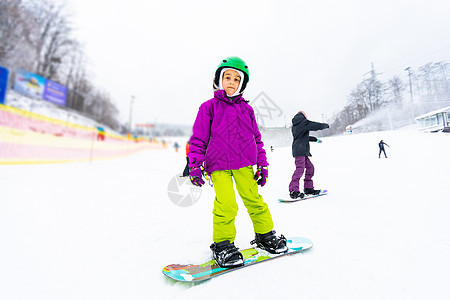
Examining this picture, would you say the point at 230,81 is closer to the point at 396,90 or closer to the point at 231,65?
the point at 231,65

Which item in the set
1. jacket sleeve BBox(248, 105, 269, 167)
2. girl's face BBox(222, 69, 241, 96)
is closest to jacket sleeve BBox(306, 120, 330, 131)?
jacket sleeve BBox(248, 105, 269, 167)

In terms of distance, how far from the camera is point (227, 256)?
4.37 ft

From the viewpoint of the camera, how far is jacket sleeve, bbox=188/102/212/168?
1.51m

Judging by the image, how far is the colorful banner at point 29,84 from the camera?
20234 millimetres

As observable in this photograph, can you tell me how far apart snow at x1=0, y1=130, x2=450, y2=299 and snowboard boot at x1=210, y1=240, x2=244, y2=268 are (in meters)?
0.08

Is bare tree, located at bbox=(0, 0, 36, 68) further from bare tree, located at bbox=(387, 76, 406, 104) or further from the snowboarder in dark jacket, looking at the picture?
bare tree, located at bbox=(387, 76, 406, 104)

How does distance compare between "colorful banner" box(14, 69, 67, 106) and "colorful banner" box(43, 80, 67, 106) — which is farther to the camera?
"colorful banner" box(43, 80, 67, 106)

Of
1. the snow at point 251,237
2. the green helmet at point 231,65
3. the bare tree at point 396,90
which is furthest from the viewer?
the bare tree at point 396,90

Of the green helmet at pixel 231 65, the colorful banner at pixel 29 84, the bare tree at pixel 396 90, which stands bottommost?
the green helmet at pixel 231 65

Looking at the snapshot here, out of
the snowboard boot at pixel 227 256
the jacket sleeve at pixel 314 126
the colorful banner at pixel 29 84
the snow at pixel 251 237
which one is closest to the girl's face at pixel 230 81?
the snowboard boot at pixel 227 256

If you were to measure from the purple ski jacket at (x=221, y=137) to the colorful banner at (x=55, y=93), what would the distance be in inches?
1277

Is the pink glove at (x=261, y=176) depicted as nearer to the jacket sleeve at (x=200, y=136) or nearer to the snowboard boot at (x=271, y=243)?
the snowboard boot at (x=271, y=243)

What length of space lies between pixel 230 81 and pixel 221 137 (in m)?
0.54

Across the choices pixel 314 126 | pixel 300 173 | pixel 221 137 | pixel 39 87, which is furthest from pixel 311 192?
pixel 39 87
